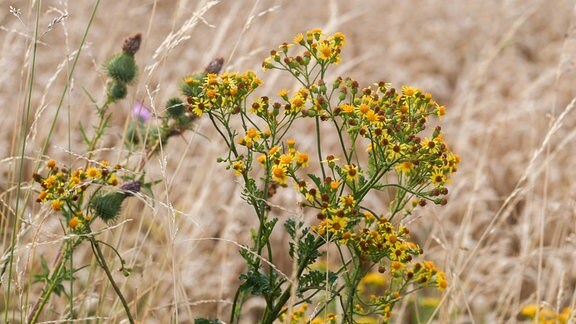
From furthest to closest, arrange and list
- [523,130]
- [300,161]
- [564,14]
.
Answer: [564,14], [523,130], [300,161]

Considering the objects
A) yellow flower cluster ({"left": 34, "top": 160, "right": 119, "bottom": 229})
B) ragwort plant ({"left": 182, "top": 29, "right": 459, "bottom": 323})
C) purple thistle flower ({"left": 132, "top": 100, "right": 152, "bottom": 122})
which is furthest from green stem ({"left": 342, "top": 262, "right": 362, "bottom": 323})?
purple thistle flower ({"left": 132, "top": 100, "right": 152, "bottom": 122})

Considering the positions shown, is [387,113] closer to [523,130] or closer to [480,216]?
[480,216]

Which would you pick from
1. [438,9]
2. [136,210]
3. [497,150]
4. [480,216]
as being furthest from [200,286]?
[438,9]

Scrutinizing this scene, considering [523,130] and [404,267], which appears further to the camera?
[523,130]

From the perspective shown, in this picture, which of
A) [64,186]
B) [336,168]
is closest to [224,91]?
[336,168]

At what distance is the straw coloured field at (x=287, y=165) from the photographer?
153cm

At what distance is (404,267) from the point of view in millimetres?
1668

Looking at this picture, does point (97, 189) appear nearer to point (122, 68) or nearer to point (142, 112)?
point (122, 68)

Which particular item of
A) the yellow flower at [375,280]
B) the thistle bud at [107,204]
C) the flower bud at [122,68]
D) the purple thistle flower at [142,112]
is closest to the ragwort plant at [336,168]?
the thistle bud at [107,204]

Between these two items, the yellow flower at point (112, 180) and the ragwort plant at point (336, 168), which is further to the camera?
the yellow flower at point (112, 180)

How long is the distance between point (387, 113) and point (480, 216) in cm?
271

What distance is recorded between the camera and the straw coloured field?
60.1 inches

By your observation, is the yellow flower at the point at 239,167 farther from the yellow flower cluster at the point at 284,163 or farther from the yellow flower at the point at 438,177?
the yellow flower at the point at 438,177

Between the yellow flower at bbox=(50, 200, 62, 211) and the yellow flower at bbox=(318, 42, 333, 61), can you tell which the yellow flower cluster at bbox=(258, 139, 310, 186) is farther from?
the yellow flower at bbox=(50, 200, 62, 211)
